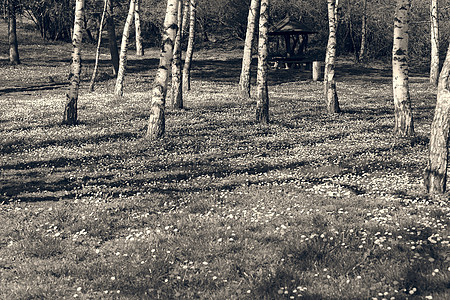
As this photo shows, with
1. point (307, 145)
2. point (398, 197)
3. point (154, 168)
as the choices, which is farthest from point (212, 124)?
point (398, 197)

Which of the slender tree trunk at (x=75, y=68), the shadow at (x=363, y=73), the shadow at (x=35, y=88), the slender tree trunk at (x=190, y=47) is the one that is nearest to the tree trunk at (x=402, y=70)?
the slender tree trunk at (x=75, y=68)

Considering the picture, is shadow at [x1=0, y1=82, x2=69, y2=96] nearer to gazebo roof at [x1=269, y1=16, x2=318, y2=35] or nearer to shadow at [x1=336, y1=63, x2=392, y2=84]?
gazebo roof at [x1=269, y1=16, x2=318, y2=35]

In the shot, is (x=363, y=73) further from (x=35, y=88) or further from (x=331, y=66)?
(x=35, y=88)

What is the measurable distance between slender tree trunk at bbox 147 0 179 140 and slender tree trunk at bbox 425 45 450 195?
33.8 feet

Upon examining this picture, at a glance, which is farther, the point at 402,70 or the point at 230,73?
the point at 230,73

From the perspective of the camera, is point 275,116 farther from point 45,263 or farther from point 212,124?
point 45,263

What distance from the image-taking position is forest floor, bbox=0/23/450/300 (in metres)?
6.93

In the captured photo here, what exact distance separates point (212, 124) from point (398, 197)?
11975mm

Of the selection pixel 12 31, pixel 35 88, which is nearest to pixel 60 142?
pixel 35 88

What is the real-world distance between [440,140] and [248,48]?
19.2 meters

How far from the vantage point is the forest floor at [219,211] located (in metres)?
6.93

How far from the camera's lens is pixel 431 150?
34.5ft

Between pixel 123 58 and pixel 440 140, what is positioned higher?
pixel 123 58

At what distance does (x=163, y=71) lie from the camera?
59.9 ft
